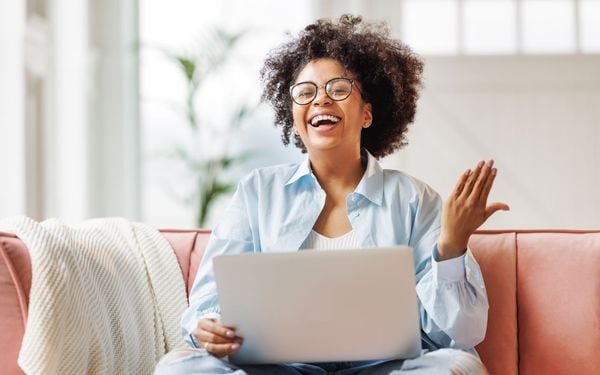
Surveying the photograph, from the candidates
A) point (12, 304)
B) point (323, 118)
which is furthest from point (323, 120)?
point (12, 304)

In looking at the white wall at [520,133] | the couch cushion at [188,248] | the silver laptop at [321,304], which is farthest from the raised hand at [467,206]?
the white wall at [520,133]

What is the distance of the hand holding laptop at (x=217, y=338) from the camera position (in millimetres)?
1562

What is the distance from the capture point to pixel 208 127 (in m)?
4.32

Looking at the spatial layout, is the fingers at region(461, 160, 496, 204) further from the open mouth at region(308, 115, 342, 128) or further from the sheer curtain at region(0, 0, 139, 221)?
the sheer curtain at region(0, 0, 139, 221)

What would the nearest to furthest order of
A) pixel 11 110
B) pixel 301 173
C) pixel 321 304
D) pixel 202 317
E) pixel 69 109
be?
pixel 321 304, pixel 202 317, pixel 301 173, pixel 11 110, pixel 69 109

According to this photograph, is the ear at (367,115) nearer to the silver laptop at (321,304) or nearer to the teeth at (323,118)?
the teeth at (323,118)

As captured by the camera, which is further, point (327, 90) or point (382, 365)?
point (327, 90)

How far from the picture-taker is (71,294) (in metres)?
1.64

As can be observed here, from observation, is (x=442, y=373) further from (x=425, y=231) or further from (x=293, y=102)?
(x=293, y=102)

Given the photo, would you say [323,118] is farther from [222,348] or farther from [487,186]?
[222,348]

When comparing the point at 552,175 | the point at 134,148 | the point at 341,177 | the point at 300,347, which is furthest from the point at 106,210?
the point at 300,347

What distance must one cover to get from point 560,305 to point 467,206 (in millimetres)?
404

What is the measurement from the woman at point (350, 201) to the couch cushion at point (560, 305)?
20 cm

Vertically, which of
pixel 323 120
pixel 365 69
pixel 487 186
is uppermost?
pixel 365 69
